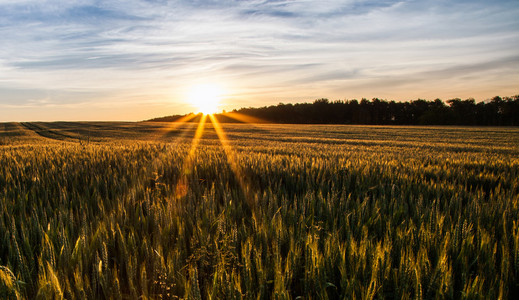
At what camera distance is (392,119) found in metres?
104

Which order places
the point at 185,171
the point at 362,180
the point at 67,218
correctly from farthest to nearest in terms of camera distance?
the point at 185,171 < the point at 362,180 < the point at 67,218

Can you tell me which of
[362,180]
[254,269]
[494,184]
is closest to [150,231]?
[254,269]

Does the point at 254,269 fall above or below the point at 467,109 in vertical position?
below

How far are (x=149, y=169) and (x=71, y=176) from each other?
36.6 inches

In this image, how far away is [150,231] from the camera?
189cm

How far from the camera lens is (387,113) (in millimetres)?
105500

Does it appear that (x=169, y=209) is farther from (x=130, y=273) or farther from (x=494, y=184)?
(x=494, y=184)

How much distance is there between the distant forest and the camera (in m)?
87.8

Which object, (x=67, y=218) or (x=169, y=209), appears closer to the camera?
(x=67, y=218)

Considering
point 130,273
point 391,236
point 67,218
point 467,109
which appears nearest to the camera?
point 130,273

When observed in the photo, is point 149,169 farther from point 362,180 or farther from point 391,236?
point 391,236

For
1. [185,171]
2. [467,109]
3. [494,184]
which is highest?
[467,109]

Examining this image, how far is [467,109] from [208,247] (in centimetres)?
11393

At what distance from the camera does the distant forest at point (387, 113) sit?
3457 inches
